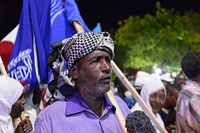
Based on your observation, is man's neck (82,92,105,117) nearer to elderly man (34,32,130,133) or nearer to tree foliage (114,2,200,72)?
elderly man (34,32,130,133)

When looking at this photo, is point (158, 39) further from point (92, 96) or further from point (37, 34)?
point (92, 96)

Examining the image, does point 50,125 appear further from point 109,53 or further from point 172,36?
point 172,36

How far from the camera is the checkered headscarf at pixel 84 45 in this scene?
337cm

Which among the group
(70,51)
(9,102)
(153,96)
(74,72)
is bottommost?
(153,96)

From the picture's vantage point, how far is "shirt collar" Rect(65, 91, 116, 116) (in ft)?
11.0

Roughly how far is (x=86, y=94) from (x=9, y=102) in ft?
3.18

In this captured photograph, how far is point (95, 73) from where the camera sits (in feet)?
11.0

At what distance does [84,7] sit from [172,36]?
696cm

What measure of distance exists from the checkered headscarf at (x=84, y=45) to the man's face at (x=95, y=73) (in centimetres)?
4

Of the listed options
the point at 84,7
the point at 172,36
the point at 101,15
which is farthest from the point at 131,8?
the point at 172,36

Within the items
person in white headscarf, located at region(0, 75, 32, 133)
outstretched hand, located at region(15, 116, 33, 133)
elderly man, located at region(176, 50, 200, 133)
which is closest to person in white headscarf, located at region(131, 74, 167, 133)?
outstretched hand, located at region(15, 116, 33, 133)

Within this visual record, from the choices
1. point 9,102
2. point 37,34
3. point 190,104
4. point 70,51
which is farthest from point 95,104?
point 37,34

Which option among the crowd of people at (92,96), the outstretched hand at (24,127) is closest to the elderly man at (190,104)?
the crowd of people at (92,96)

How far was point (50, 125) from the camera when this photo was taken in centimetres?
327
